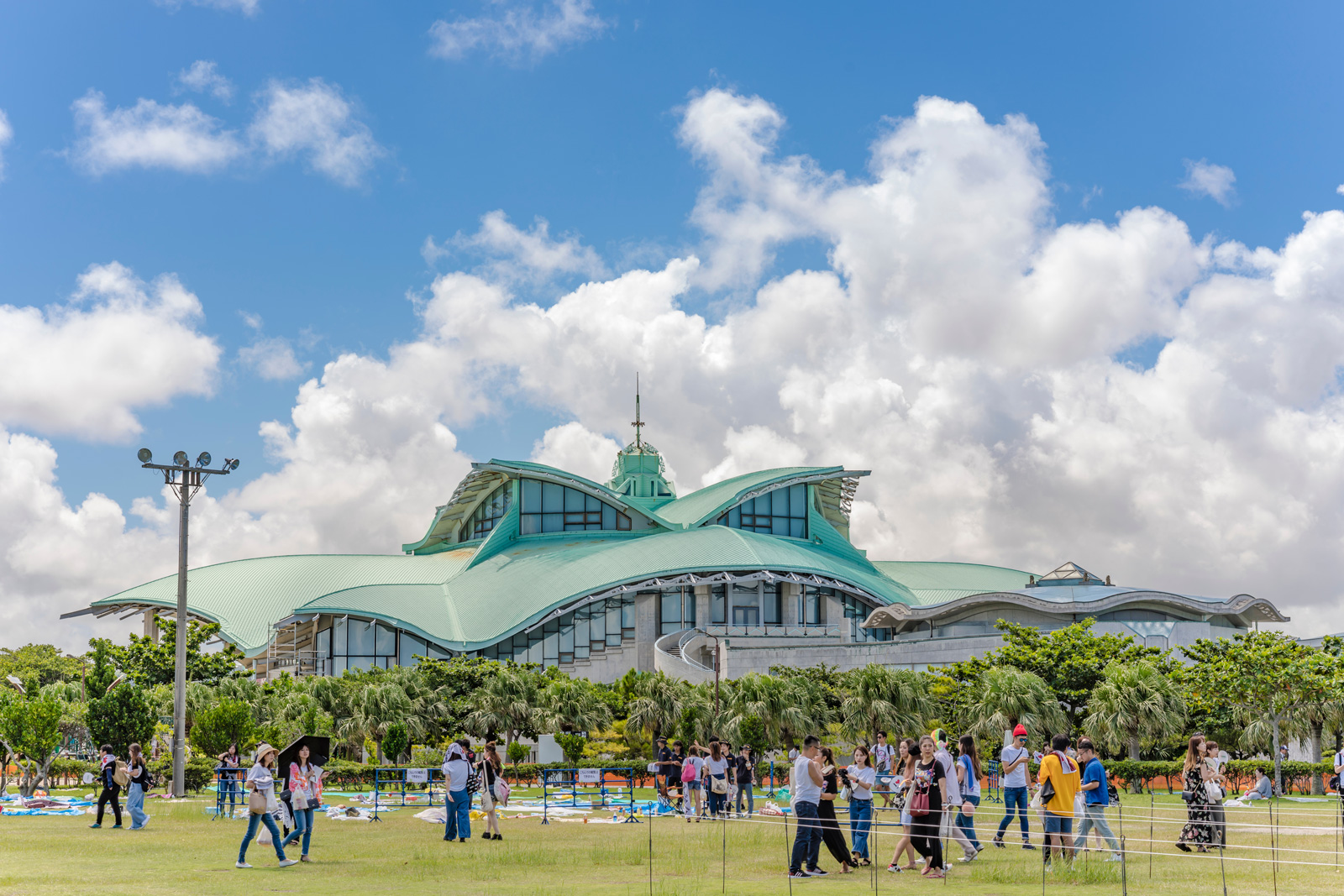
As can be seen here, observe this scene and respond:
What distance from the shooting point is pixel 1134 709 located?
34406mm

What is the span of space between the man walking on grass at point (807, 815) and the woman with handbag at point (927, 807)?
3.80 ft

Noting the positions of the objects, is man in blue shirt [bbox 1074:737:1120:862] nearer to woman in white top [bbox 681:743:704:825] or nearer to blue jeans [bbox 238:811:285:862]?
woman in white top [bbox 681:743:704:825]

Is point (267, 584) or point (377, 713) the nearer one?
point (377, 713)

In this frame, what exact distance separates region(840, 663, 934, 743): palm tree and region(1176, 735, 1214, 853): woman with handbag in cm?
1896

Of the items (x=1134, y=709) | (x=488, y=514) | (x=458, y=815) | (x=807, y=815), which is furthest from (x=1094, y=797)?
(x=488, y=514)

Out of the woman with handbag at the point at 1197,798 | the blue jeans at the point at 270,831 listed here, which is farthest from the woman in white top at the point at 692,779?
the woman with handbag at the point at 1197,798

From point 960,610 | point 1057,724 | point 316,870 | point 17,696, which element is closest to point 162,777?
point 17,696

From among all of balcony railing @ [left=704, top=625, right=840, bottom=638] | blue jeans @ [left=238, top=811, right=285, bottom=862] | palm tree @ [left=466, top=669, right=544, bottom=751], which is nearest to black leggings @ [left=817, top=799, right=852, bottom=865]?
blue jeans @ [left=238, top=811, right=285, bottom=862]

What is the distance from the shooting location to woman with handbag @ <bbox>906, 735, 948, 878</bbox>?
1535cm

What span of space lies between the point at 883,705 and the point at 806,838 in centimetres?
2206

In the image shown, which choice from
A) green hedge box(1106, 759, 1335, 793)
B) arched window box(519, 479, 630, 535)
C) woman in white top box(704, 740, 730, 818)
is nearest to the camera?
woman in white top box(704, 740, 730, 818)

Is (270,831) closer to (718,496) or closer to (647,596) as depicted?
(647,596)

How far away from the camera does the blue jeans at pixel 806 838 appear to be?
614 inches

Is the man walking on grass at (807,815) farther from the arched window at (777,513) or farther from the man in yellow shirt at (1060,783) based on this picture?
the arched window at (777,513)
